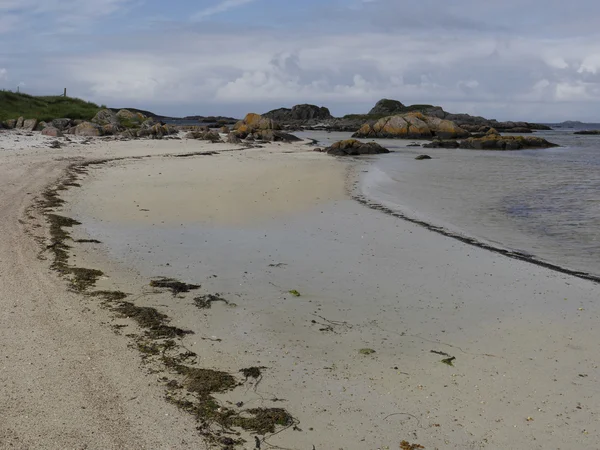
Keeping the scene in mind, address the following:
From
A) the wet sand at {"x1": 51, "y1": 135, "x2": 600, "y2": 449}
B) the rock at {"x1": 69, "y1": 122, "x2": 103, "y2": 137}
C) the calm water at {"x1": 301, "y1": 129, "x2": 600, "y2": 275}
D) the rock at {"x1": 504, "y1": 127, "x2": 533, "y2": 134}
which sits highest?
the rock at {"x1": 504, "y1": 127, "x2": 533, "y2": 134}

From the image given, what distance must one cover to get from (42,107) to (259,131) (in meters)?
16.5

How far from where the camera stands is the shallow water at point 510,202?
418 inches

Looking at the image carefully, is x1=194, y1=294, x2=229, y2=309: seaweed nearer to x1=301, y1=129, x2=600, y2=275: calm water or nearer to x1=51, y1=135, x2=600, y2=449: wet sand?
x1=51, y1=135, x2=600, y2=449: wet sand

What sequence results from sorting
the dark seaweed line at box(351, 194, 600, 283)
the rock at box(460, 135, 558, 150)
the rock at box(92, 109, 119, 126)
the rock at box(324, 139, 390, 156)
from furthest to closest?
the rock at box(460, 135, 558, 150) < the rock at box(92, 109, 119, 126) < the rock at box(324, 139, 390, 156) < the dark seaweed line at box(351, 194, 600, 283)

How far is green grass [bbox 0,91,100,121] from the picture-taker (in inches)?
1582

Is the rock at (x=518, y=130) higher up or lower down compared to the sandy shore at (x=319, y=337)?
higher up

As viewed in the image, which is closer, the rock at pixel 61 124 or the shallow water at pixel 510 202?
the shallow water at pixel 510 202

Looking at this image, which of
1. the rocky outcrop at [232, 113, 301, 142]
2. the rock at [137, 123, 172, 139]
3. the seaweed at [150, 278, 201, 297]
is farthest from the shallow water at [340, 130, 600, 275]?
→ the rocky outcrop at [232, 113, 301, 142]

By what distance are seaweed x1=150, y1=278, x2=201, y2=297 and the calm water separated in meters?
5.77

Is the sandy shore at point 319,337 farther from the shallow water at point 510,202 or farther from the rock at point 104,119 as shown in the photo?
the rock at point 104,119

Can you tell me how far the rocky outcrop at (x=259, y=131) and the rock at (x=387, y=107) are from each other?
59349mm

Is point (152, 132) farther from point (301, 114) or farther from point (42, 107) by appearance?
point (301, 114)

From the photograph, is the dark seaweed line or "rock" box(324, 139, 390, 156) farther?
"rock" box(324, 139, 390, 156)

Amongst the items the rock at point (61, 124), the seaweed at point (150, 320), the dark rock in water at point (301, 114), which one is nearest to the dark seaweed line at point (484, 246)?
the seaweed at point (150, 320)
